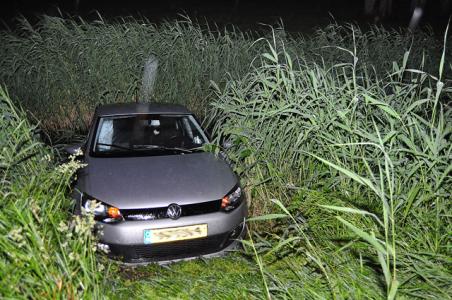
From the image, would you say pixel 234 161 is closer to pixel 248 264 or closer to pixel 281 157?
pixel 281 157

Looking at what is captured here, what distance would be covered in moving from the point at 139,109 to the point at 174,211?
6.40 ft

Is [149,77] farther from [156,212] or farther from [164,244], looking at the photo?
[164,244]

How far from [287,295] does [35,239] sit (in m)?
1.51

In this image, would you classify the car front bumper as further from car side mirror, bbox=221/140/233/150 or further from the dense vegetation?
car side mirror, bbox=221/140/233/150

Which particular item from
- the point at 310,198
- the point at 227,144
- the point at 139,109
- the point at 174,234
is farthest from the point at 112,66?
the point at 310,198

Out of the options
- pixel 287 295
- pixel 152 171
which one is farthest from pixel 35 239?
pixel 152 171

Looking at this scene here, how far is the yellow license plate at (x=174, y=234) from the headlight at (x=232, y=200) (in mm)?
325

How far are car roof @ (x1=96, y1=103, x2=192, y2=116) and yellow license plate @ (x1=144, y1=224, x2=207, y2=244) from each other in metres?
1.91

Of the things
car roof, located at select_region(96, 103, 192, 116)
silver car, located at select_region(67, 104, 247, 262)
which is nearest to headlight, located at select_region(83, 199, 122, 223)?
silver car, located at select_region(67, 104, 247, 262)

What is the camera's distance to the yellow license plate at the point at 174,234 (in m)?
3.86

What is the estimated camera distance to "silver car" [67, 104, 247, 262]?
3.89 m

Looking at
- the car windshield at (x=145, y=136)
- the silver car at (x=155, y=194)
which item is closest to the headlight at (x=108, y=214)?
the silver car at (x=155, y=194)

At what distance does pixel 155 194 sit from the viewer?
4078 millimetres

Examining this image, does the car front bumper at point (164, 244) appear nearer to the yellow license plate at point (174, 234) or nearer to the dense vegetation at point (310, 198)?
the yellow license plate at point (174, 234)
